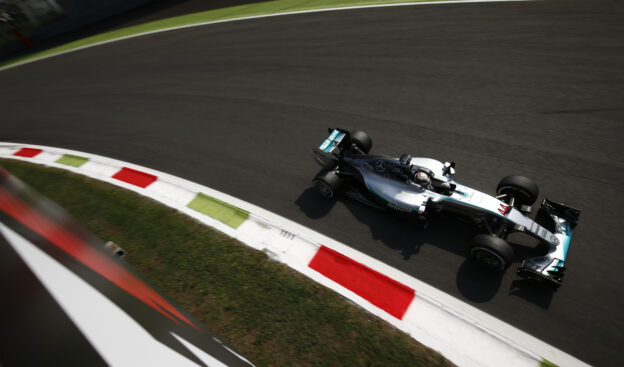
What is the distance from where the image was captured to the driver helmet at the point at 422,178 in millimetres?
5246

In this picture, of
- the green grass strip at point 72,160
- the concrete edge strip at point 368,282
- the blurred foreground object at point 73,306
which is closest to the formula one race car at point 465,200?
the concrete edge strip at point 368,282

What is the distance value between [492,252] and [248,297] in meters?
4.03

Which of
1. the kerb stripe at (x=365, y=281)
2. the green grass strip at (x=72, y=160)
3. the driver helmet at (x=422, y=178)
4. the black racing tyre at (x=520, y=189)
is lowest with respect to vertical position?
the green grass strip at (x=72, y=160)

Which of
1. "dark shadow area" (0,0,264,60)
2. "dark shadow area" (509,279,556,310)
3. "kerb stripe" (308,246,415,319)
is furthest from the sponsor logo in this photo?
"dark shadow area" (0,0,264,60)

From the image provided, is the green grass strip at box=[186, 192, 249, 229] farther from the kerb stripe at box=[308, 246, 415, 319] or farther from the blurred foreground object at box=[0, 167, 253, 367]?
the blurred foreground object at box=[0, 167, 253, 367]

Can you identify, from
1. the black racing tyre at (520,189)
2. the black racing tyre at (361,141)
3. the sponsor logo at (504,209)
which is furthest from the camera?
the black racing tyre at (361,141)

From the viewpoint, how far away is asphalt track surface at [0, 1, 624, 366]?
15.9ft

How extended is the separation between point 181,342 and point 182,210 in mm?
4638

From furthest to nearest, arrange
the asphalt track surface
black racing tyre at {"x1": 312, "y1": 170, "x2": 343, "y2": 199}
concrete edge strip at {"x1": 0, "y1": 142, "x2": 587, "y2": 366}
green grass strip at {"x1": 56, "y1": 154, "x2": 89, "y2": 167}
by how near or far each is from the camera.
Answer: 1. green grass strip at {"x1": 56, "y1": 154, "x2": 89, "y2": 167}
2. black racing tyre at {"x1": 312, "y1": 170, "x2": 343, "y2": 199}
3. the asphalt track surface
4. concrete edge strip at {"x1": 0, "y1": 142, "x2": 587, "y2": 366}

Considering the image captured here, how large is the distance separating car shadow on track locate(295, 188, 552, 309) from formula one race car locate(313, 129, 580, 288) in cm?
21

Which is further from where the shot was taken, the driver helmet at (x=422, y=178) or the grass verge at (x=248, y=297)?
the driver helmet at (x=422, y=178)

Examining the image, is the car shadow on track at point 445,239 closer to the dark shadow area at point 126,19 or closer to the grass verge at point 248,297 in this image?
the grass verge at point 248,297

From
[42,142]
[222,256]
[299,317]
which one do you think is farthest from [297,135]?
[42,142]

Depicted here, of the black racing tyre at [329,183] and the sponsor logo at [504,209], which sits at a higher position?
the sponsor logo at [504,209]
